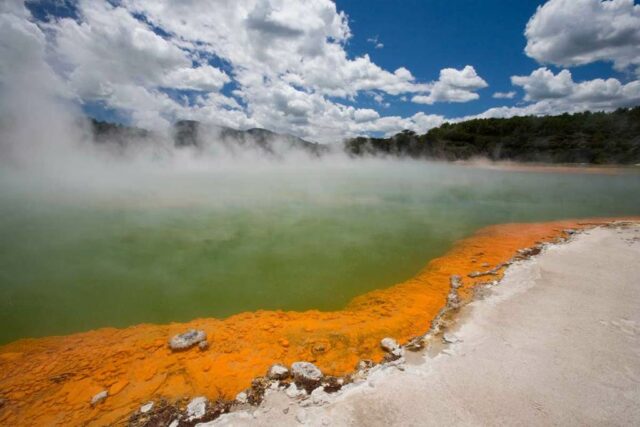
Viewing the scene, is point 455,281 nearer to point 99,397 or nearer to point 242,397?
point 242,397

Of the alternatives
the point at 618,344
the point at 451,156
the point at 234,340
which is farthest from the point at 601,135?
the point at 234,340

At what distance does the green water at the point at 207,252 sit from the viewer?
657 centimetres

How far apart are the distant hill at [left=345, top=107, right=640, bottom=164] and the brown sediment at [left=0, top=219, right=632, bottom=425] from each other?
71333 mm

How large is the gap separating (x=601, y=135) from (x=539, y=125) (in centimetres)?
1263

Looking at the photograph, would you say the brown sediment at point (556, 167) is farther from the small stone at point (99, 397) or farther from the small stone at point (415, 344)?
the small stone at point (99, 397)

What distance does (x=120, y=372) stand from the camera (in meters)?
4.45

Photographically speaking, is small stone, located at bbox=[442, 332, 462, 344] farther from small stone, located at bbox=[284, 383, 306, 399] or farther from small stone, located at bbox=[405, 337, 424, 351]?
small stone, located at bbox=[284, 383, 306, 399]

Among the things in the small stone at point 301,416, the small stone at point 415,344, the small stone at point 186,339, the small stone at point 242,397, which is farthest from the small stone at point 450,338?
the small stone at point 186,339

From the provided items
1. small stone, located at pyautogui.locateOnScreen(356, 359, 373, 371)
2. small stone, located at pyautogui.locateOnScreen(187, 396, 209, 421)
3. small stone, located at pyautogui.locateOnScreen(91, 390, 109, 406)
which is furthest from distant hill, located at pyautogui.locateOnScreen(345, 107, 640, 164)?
small stone, located at pyautogui.locateOnScreen(91, 390, 109, 406)

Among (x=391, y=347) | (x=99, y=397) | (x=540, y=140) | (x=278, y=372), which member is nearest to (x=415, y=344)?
(x=391, y=347)

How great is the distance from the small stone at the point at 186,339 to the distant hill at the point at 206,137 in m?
74.3

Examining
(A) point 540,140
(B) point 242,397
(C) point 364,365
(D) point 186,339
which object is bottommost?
(C) point 364,365

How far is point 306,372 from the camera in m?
3.99

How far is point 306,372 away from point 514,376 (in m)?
2.72
